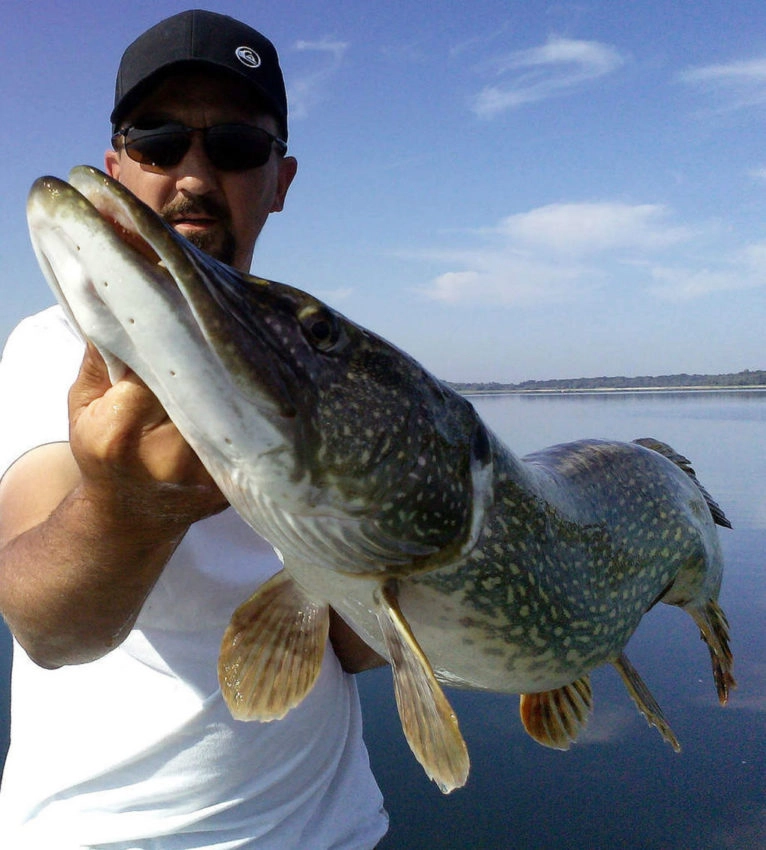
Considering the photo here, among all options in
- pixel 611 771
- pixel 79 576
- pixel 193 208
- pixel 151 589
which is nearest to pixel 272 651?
pixel 151 589

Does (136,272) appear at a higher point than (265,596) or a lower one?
higher

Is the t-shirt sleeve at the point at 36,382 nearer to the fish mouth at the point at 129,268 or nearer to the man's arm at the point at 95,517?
the man's arm at the point at 95,517

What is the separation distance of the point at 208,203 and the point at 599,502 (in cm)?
151

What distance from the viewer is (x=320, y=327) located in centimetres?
128

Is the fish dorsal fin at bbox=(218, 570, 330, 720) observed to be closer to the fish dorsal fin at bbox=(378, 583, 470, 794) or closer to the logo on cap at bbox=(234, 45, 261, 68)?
the fish dorsal fin at bbox=(378, 583, 470, 794)

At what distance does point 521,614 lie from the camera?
170cm

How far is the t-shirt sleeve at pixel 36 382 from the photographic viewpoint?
1.57 metres

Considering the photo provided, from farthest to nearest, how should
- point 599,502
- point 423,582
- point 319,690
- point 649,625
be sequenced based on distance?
point 649,625, point 599,502, point 319,690, point 423,582

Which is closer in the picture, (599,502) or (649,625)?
(599,502)

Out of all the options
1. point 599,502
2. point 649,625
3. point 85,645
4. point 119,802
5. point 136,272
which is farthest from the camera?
point 649,625

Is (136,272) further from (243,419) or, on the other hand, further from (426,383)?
(426,383)

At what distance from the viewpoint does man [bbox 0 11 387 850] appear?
46.7 inches

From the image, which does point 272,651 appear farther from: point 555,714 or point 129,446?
point 555,714

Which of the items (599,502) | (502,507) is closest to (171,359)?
(502,507)
